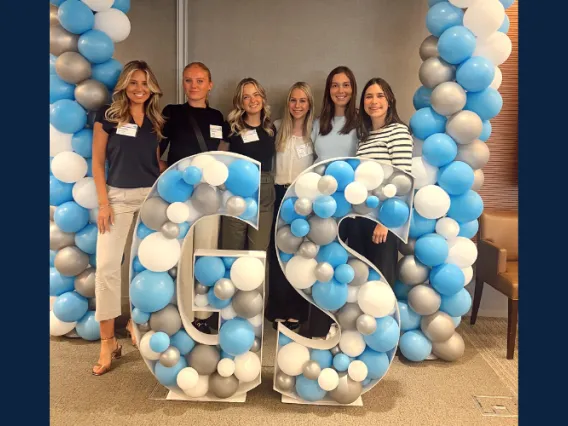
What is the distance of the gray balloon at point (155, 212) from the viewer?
2371 millimetres

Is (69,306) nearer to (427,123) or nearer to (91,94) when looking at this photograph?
(91,94)

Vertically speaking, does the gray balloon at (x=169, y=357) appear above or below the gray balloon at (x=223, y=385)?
above

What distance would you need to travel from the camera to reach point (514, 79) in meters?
3.64

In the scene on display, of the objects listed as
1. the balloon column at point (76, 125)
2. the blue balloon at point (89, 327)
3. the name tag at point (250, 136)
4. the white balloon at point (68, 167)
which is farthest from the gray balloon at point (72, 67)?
the blue balloon at point (89, 327)

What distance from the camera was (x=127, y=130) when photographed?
2.76 m

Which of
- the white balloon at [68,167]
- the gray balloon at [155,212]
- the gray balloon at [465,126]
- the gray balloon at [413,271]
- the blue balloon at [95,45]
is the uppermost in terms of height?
the blue balloon at [95,45]

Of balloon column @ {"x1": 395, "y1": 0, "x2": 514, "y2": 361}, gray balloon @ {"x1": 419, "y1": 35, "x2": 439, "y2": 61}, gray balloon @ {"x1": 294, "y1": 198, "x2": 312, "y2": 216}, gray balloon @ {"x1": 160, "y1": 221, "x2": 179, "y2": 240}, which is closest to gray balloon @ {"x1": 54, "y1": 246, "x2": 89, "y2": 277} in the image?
gray balloon @ {"x1": 160, "y1": 221, "x2": 179, "y2": 240}

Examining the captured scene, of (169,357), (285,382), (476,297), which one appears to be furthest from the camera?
(476,297)

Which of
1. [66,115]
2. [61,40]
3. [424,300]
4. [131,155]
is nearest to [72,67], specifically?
[61,40]

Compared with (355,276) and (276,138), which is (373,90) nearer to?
(276,138)

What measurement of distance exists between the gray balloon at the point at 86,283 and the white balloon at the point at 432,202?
2006 mm

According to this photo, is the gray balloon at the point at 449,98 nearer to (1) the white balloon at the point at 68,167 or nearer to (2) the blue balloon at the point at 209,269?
(2) the blue balloon at the point at 209,269

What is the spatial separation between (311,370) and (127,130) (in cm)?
161

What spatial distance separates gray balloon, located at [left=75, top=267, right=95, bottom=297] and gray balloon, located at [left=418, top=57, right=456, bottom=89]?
2.34 m
